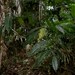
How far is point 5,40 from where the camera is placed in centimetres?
215

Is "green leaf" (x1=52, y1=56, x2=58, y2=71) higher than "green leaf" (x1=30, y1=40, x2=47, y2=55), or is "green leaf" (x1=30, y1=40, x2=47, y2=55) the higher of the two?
"green leaf" (x1=30, y1=40, x2=47, y2=55)

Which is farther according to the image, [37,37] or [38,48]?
[37,37]

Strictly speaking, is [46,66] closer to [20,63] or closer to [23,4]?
[20,63]

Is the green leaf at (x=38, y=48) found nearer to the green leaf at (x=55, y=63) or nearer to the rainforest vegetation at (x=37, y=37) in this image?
the rainforest vegetation at (x=37, y=37)

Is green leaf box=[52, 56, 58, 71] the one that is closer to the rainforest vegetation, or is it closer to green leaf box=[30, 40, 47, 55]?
the rainforest vegetation

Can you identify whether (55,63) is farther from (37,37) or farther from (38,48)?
(37,37)

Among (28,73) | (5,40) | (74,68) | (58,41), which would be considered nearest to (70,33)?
(58,41)

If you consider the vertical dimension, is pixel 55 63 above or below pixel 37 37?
below

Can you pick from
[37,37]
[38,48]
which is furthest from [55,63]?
[37,37]

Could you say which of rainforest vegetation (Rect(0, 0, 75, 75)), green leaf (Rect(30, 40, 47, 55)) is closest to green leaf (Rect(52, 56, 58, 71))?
rainforest vegetation (Rect(0, 0, 75, 75))

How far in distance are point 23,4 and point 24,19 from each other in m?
0.19

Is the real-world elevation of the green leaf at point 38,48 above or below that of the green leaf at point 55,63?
above

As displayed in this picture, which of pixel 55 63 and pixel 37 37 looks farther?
pixel 37 37

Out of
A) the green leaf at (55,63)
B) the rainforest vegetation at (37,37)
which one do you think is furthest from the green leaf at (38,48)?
the green leaf at (55,63)
